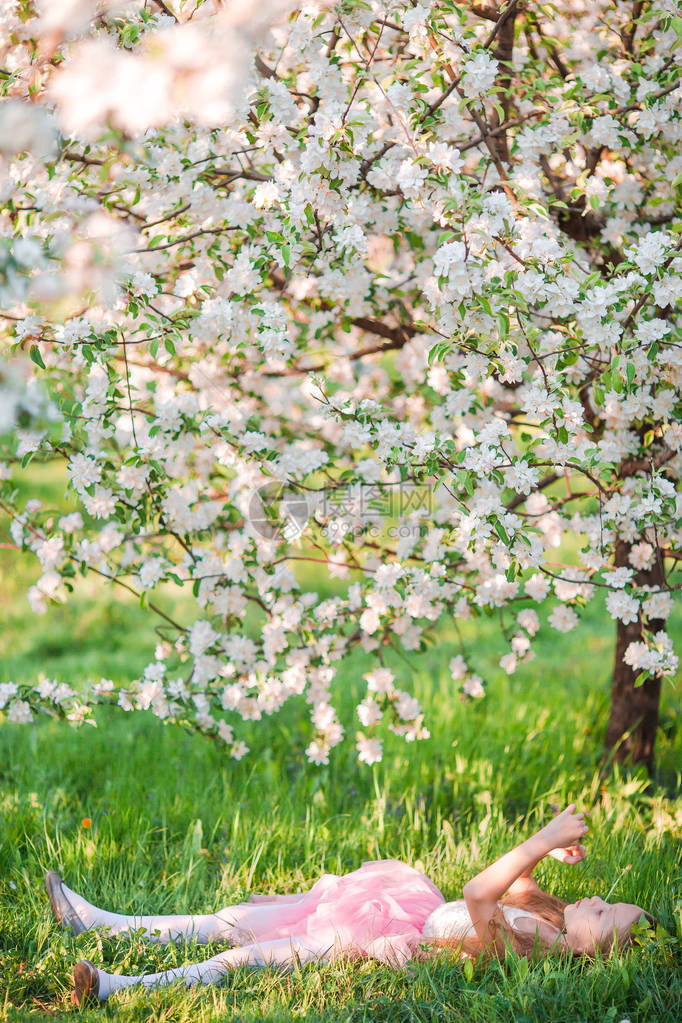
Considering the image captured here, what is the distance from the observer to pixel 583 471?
2818mm

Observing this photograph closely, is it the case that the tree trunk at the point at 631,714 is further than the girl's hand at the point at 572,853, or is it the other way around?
the tree trunk at the point at 631,714

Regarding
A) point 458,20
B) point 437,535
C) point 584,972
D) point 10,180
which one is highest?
point 458,20

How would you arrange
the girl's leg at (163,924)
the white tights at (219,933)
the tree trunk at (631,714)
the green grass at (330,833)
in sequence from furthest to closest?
the tree trunk at (631,714), the girl's leg at (163,924), the white tights at (219,933), the green grass at (330,833)

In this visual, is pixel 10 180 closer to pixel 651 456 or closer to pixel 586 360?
pixel 586 360

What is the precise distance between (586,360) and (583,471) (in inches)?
17.2

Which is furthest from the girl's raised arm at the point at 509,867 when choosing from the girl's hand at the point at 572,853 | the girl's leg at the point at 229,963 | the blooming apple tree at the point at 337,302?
the blooming apple tree at the point at 337,302

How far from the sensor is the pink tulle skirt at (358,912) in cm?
252

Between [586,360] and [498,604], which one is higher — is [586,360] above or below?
above

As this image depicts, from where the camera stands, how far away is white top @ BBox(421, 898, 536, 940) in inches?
99.4

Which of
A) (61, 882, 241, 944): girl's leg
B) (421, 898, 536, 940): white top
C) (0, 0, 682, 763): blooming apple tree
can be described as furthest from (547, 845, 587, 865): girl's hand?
(61, 882, 241, 944): girl's leg

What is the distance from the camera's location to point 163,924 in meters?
2.67

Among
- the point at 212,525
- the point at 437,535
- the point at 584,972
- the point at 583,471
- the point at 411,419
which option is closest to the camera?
the point at 584,972

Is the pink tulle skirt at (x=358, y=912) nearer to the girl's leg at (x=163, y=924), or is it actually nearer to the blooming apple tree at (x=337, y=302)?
the girl's leg at (x=163, y=924)

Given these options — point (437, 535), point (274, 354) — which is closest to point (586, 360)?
point (437, 535)
